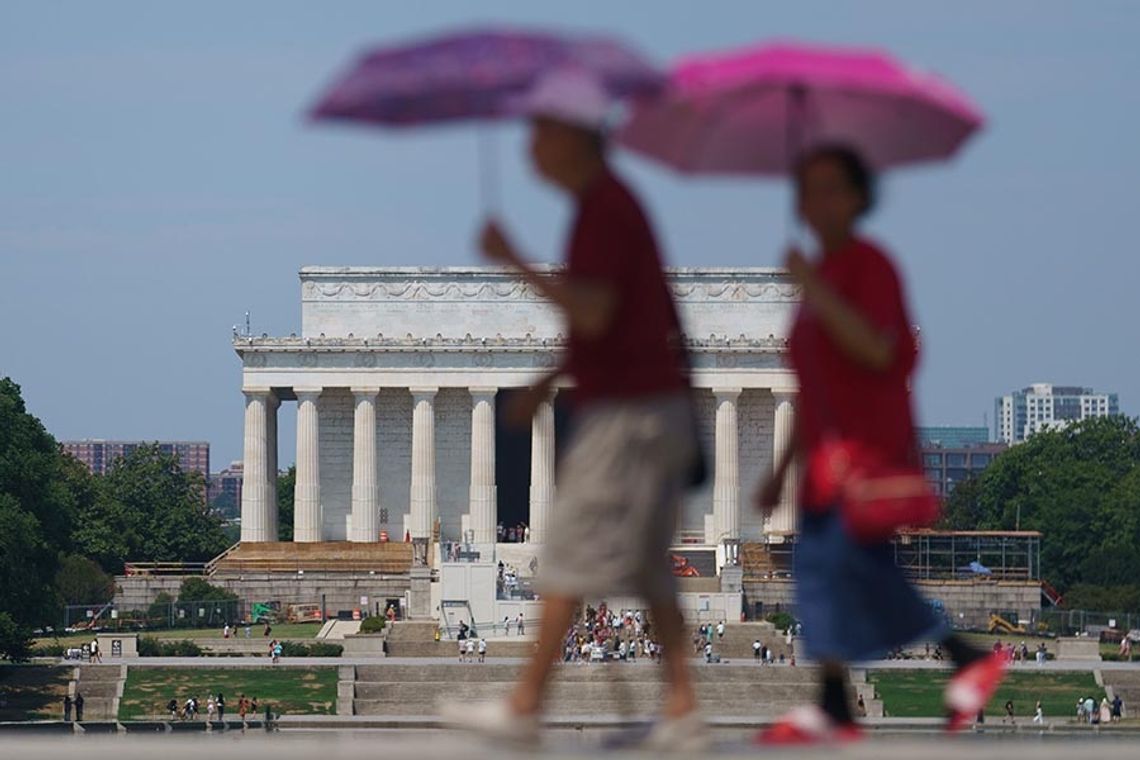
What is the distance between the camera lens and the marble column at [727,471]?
397ft

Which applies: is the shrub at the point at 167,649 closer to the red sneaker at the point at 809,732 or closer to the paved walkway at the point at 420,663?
the paved walkway at the point at 420,663

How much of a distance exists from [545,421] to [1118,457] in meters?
60.4

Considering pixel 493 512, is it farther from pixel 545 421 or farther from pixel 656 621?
pixel 656 621

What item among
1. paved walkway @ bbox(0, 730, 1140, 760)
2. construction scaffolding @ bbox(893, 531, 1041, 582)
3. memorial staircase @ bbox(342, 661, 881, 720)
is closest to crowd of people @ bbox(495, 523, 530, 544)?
construction scaffolding @ bbox(893, 531, 1041, 582)

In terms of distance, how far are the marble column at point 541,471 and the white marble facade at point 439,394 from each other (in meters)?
0.10

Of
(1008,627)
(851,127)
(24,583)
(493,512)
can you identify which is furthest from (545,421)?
(851,127)

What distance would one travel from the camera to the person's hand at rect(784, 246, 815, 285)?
44.4 ft

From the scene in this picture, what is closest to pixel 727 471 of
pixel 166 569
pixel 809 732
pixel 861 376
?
pixel 166 569

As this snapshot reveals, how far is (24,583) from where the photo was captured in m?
84.3

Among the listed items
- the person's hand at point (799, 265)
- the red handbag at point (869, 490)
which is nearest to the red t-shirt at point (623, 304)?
the person's hand at point (799, 265)

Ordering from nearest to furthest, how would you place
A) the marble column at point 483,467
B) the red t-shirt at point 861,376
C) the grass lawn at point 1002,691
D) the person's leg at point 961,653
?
the red t-shirt at point 861,376 < the person's leg at point 961,653 < the grass lawn at point 1002,691 < the marble column at point 483,467

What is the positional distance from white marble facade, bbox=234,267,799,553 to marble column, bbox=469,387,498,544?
73mm

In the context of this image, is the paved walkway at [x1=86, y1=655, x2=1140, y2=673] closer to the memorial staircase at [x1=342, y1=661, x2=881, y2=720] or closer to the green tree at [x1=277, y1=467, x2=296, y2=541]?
the memorial staircase at [x1=342, y1=661, x2=881, y2=720]

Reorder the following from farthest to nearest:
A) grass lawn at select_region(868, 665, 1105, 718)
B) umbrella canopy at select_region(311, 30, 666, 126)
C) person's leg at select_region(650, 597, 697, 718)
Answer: grass lawn at select_region(868, 665, 1105, 718), person's leg at select_region(650, 597, 697, 718), umbrella canopy at select_region(311, 30, 666, 126)
